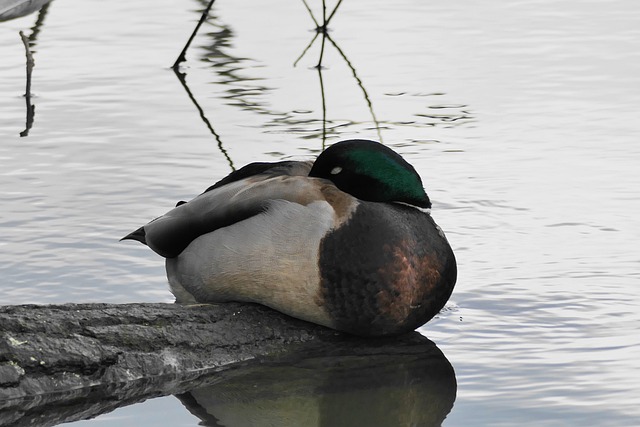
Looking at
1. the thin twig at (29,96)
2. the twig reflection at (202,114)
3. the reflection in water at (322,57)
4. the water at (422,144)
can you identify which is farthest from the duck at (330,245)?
the thin twig at (29,96)

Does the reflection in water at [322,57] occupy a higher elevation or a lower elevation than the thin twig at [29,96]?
lower

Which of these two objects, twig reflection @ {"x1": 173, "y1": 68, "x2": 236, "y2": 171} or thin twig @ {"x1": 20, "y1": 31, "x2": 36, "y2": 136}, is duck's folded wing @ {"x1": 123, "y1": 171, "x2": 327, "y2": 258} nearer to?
twig reflection @ {"x1": 173, "y1": 68, "x2": 236, "y2": 171}

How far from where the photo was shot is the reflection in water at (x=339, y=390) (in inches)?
176

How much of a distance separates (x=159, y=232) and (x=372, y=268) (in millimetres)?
881

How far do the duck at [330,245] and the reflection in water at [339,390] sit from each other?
11 cm

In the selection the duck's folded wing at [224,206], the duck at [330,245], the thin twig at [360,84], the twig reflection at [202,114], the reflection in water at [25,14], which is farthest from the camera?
the thin twig at [360,84]

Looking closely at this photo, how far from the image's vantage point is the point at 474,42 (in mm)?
8859

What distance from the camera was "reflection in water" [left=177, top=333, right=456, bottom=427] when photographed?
4.48 m

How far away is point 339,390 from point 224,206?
82 centimetres

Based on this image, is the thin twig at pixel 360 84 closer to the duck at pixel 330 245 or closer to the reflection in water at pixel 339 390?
the duck at pixel 330 245

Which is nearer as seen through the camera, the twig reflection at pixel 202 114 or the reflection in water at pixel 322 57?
the twig reflection at pixel 202 114

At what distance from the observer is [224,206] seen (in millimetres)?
5027

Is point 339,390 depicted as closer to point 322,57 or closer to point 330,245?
point 330,245

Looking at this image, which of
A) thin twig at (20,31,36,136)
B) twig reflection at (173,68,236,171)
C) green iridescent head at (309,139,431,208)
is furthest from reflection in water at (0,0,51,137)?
green iridescent head at (309,139,431,208)
